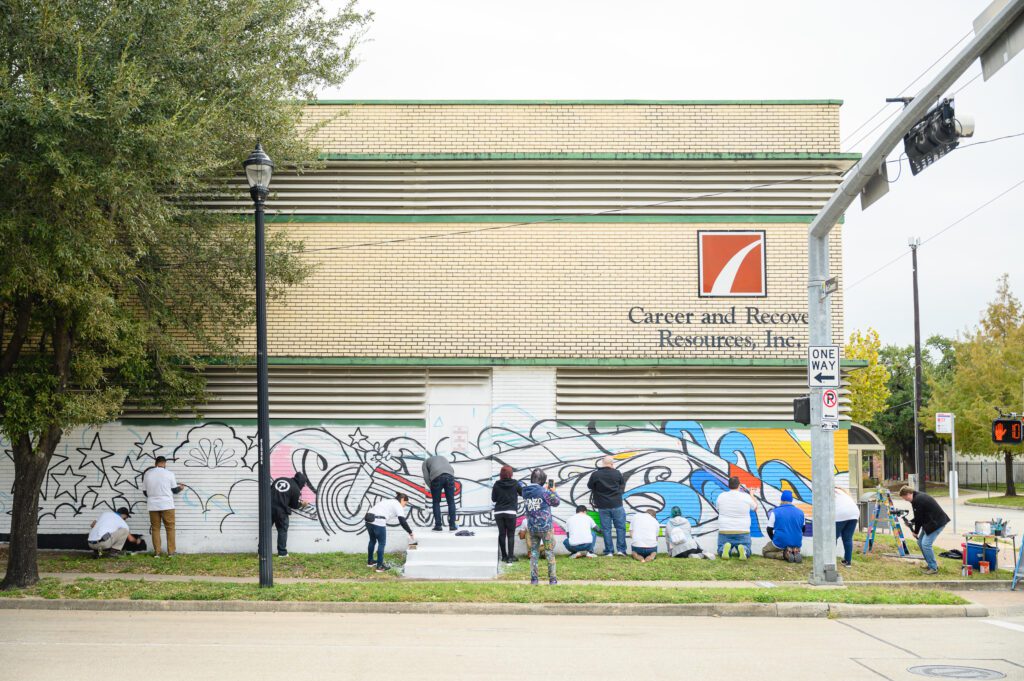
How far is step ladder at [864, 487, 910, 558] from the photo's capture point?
1756 cm

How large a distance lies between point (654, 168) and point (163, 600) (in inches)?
447

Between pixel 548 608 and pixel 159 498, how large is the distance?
7.87 meters

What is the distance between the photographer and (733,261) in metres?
18.0

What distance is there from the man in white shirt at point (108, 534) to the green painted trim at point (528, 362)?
3.80 metres

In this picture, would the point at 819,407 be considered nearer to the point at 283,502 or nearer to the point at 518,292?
the point at 518,292

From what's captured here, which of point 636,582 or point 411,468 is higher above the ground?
point 411,468

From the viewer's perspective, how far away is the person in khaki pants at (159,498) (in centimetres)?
1691

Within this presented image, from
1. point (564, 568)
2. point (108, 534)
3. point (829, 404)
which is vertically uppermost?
point (829, 404)

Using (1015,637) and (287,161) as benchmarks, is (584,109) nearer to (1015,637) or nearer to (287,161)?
(287,161)

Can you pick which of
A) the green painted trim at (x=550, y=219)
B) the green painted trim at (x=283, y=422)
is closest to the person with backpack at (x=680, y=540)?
the green painted trim at (x=283, y=422)

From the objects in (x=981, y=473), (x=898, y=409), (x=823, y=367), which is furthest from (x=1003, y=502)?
(x=823, y=367)

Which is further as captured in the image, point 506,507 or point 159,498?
point 159,498

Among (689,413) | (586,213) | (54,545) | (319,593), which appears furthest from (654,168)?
(54,545)

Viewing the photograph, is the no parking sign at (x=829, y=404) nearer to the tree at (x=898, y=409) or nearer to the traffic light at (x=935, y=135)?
the traffic light at (x=935, y=135)
